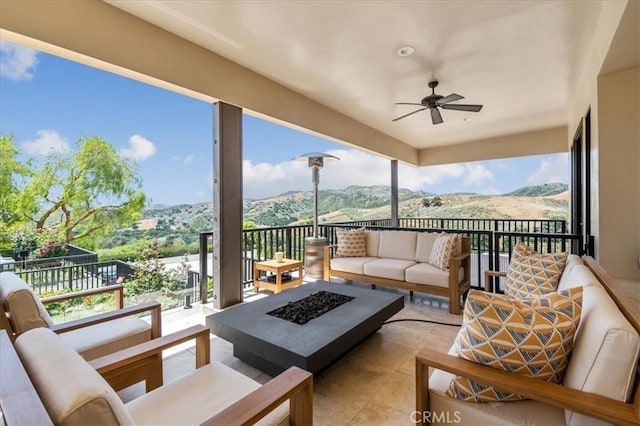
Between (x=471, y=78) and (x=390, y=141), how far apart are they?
10.3 feet

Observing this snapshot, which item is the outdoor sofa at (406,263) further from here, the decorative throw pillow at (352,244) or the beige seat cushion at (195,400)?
the beige seat cushion at (195,400)

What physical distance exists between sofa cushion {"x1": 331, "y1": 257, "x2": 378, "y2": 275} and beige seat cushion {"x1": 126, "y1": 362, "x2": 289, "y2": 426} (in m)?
2.84

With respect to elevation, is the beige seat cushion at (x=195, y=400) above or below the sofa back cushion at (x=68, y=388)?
below

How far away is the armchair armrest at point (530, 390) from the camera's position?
960mm

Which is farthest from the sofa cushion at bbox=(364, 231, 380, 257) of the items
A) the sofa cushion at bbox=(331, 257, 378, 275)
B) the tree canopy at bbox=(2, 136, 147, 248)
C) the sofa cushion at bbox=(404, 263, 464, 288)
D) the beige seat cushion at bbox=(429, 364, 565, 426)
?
the tree canopy at bbox=(2, 136, 147, 248)

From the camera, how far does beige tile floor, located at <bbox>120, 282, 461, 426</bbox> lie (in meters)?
1.80

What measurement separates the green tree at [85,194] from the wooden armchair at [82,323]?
259 cm

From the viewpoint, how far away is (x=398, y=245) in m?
4.37

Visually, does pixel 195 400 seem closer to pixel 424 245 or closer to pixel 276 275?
pixel 276 275

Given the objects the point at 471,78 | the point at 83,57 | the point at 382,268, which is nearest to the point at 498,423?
the point at 382,268

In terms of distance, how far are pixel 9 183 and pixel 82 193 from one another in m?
0.79

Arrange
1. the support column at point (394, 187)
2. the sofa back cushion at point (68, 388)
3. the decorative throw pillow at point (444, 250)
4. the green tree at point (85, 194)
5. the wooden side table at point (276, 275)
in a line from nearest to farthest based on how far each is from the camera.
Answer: the sofa back cushion at point (68, 388) < the decorative throw pillow at point (444, 250) < the green tree at point (85, 194) < the wooden side table at point (276, 275) < the support column at point (394, 187)

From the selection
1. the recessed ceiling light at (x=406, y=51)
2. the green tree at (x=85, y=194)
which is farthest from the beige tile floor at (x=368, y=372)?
the recessed ceiling light at (x=406, y=51)

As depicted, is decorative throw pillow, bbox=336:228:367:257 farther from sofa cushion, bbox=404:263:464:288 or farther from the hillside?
the hillside
